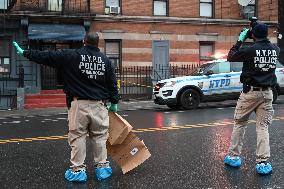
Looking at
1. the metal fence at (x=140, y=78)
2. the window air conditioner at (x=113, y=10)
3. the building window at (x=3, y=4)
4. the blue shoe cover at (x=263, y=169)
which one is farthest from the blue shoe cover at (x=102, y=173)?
the window air conditioner at (x=113, y=10)

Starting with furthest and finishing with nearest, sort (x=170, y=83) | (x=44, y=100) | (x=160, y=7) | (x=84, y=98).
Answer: (x=160, y=7) < (x=44, y=100) < (x=170, y=83) < (x=84, y=98)

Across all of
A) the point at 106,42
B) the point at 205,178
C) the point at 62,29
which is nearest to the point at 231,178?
the point at 205,178

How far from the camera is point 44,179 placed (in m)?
5.88

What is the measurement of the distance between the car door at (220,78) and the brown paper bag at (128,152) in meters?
10.3

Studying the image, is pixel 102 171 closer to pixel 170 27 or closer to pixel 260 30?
pixel 260 30

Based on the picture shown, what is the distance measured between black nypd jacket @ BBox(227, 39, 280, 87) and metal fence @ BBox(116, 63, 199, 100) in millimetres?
16287

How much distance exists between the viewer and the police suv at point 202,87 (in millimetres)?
15922

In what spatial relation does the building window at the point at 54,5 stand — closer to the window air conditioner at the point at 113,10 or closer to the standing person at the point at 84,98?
the window air conditioner at the point at 113,10

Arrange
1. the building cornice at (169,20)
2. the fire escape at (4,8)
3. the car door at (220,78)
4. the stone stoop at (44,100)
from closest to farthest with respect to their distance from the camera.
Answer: the car door at (220,78), the stone stoop at (44,100), the fire escape at (4,8), the building cornice at (169,20)

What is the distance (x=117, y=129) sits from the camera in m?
6.10

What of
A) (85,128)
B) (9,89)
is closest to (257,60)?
(85,128)

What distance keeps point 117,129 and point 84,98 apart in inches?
26.5

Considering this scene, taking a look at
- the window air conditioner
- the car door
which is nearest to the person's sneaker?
the car door

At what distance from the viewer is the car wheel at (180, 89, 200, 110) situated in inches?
628
